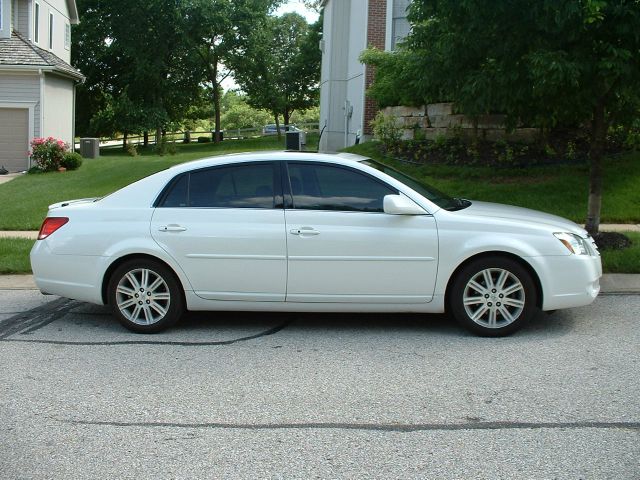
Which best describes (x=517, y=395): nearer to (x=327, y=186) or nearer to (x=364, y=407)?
(x=364, y=407)

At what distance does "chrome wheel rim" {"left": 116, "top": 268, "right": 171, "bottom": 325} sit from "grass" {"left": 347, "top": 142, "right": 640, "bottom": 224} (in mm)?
7254

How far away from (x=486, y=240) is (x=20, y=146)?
2229cm

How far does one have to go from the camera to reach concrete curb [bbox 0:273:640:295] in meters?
8.55

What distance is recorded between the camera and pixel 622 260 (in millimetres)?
9492

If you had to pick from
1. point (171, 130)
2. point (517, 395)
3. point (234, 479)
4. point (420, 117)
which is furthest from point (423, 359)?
point (171, 130)

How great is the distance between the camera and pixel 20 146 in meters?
25.6

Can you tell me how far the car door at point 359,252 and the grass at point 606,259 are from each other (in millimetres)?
3701

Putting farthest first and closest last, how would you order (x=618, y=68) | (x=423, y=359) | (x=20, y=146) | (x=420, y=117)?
(x=20, y=146)
(x=420, y=117)
(x=618, y=68)
(x=423, y=359)

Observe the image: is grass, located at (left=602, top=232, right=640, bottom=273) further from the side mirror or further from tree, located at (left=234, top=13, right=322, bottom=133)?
tree, located at (left=234, top=13, right=322, bottom=133)

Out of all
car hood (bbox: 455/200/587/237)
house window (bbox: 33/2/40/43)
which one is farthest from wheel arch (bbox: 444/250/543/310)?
house window (bbox: 33/2/40/43)

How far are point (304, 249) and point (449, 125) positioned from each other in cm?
1018

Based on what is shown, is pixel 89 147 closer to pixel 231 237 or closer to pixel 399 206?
pixel 231 237

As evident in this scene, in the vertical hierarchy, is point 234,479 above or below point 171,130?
below

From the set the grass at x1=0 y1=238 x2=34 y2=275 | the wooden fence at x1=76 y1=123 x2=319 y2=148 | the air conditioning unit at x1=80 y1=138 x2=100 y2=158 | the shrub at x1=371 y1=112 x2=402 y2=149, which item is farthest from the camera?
the wooden fence at x1=76 y1=123 x2=319 y2=148
